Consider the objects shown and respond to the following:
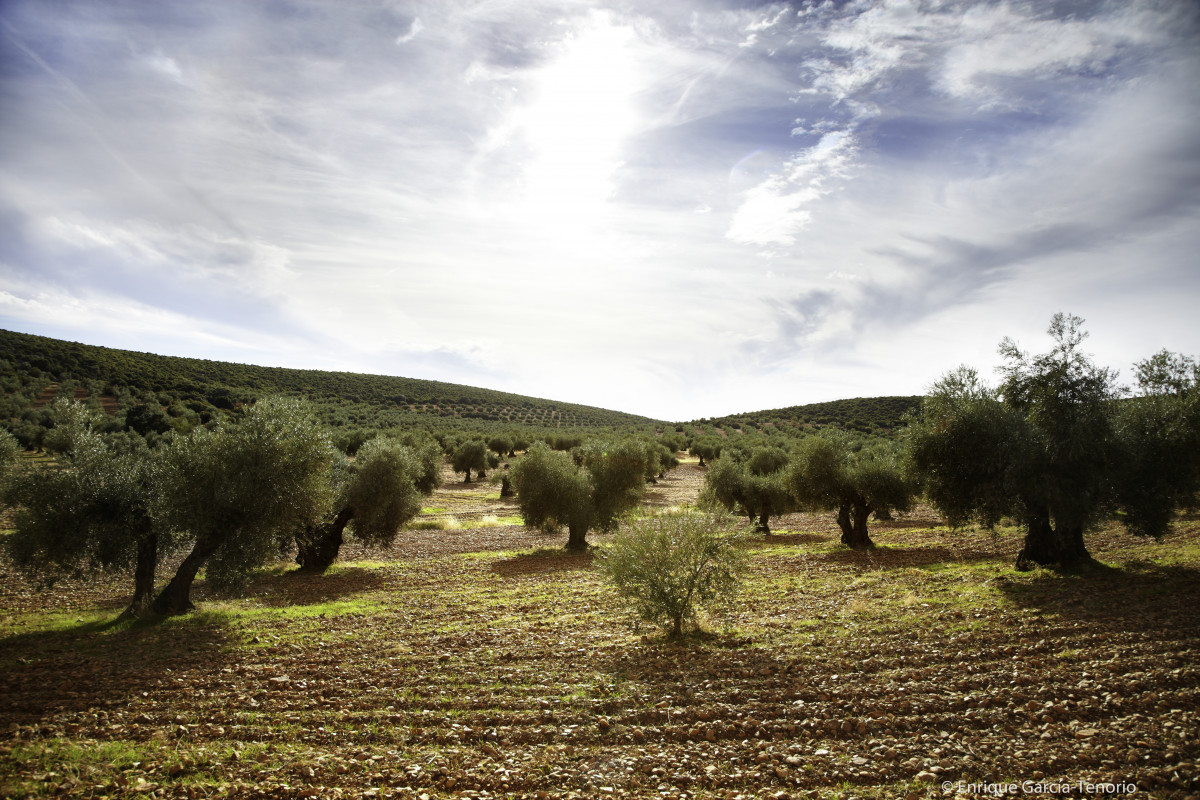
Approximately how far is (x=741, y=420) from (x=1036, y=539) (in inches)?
4710

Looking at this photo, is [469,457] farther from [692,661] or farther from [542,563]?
[692,661]

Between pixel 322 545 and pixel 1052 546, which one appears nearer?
pixel 1052 546

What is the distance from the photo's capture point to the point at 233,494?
57.1 ft

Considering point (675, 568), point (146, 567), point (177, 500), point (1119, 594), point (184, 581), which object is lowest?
point (184, 581)

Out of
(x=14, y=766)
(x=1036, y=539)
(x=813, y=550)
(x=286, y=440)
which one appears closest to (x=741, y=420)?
(x=813, y=550)

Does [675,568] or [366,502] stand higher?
[675,568]

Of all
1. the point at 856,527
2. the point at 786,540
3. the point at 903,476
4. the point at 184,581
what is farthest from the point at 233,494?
the point at 786,540

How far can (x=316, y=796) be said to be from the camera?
323 inches

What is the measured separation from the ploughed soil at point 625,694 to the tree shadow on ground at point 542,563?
6961mm

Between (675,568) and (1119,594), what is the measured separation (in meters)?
13.7

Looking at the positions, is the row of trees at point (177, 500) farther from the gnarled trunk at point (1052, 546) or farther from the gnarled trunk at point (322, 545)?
the gnarled trunk at point (1052, 546)

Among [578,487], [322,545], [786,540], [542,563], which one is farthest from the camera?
[786,540]

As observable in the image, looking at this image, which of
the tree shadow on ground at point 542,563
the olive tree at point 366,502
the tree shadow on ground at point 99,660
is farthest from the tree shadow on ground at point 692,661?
the olive tree at point 366,502

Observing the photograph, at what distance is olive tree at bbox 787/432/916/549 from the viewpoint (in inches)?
1161
